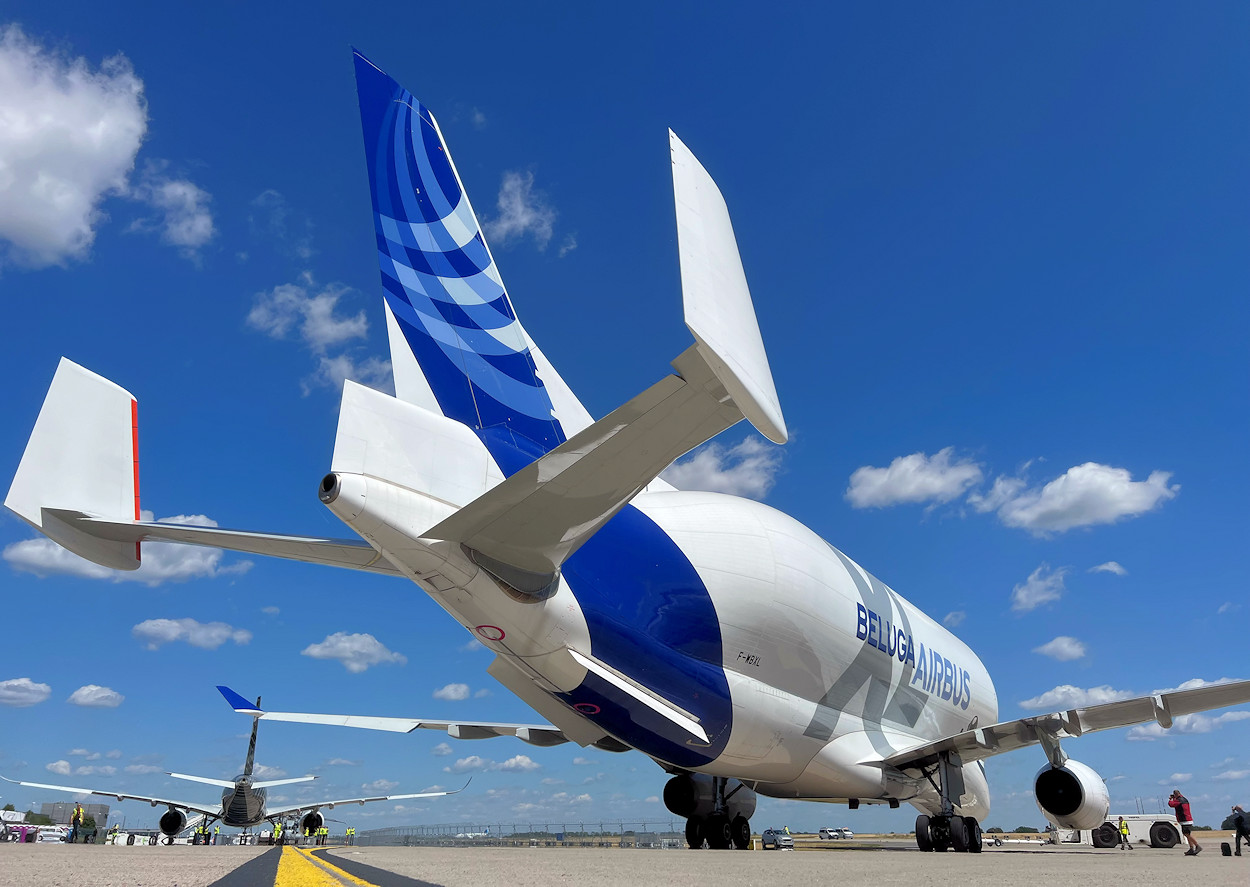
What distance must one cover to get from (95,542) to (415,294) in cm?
479

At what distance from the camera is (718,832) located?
15.1 metres

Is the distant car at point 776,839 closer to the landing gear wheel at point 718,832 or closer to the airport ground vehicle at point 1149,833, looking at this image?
the airport ground vehicle at point 1149,833

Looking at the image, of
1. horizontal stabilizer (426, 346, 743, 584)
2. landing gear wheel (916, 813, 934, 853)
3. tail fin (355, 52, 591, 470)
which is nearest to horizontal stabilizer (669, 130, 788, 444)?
horizontal stabilizer (426, 346, 743, 584)

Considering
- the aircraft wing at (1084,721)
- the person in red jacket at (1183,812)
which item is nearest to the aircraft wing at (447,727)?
the aircraft wing at (1084,721)

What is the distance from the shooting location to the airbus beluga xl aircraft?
18.4ft

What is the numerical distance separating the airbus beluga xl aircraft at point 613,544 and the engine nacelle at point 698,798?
4 cm

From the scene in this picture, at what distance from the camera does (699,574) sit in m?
11.2

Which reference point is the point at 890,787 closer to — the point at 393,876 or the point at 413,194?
the point at 393,876

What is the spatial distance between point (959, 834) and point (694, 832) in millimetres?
4966

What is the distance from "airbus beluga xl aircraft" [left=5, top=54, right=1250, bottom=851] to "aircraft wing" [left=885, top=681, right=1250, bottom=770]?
47mm

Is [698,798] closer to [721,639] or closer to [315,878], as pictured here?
[721,639]

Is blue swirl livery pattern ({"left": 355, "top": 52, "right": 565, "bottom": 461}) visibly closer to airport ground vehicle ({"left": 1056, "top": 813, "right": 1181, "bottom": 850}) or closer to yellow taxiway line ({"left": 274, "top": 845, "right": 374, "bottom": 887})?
yellow taxiway line ({"left": 274, "top": 845, "right": 374, "bottom": 887})

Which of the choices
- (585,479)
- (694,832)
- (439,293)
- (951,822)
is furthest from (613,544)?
(951,822)

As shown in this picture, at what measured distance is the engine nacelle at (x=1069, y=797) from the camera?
549 inches
